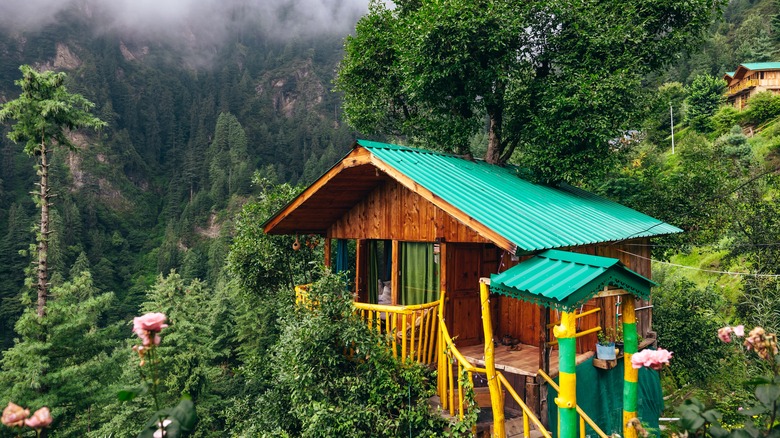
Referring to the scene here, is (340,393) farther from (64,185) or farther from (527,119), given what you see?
(64,185)

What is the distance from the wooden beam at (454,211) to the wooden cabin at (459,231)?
2 cm

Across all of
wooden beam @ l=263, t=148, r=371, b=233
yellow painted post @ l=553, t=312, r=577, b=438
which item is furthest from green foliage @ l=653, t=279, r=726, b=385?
yellow painted post @ l=553, t=312, r=577, b=438

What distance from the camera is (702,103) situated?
42531mm

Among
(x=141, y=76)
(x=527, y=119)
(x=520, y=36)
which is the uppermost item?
(x=141, y=76)

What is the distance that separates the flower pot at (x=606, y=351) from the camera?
311 inches

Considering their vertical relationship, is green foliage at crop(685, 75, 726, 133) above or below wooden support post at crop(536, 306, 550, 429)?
above

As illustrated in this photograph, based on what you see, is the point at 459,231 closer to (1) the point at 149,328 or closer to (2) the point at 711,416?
(2) the point at 711,416

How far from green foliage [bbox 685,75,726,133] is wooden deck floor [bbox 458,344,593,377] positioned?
42204 millimetres

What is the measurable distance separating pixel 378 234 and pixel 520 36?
8.81 meters

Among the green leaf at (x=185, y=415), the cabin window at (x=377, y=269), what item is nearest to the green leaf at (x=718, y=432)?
the green leaf at (x=185, y=415)

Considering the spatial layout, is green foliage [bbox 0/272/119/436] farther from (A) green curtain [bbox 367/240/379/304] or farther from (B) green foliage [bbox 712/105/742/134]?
(B) green foliage [bbox 712/105/742/134]

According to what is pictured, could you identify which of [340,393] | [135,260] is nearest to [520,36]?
[340,393]

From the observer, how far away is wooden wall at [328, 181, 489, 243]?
25.9ft

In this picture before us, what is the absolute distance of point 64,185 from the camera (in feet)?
273
